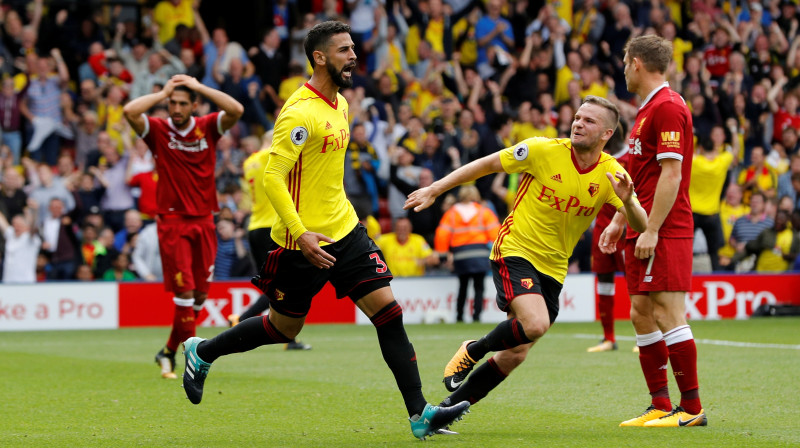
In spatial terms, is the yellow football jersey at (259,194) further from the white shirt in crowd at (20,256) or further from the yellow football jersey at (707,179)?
the yellow football jersey at (707,179)

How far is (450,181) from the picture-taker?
23.6 feet

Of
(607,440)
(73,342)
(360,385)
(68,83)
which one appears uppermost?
(68,83)

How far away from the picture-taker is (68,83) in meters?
20.3

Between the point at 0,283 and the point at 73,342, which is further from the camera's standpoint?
the point at 0,283

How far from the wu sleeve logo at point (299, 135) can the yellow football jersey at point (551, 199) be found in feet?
4.45

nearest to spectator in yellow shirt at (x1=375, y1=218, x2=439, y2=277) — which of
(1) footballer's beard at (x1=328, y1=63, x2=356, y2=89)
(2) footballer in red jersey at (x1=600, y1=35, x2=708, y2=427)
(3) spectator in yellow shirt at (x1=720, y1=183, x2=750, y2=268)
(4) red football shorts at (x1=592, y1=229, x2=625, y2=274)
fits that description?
(3) spectator in yellow shirt at (x1=720, y1=183, x2=750, y2=268)

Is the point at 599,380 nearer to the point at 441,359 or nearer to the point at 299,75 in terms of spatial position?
the point at 441,359

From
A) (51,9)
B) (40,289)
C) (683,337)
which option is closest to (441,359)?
(683,337)

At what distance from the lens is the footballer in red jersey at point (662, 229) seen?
7.42m

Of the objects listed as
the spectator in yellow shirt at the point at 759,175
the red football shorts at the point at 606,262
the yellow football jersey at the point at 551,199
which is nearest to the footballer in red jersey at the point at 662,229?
the yellow football jersey at the point at 551,199

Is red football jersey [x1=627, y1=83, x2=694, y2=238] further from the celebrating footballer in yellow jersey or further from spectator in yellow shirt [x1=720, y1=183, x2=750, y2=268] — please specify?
spectator in yellow shirt [x1=720, y1=183, x2=750, y2=268]

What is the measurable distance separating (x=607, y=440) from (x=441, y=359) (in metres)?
5.59

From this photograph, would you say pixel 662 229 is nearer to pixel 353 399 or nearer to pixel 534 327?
pixel 534 327

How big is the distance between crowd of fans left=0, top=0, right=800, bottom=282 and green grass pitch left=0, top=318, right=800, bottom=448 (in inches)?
161
